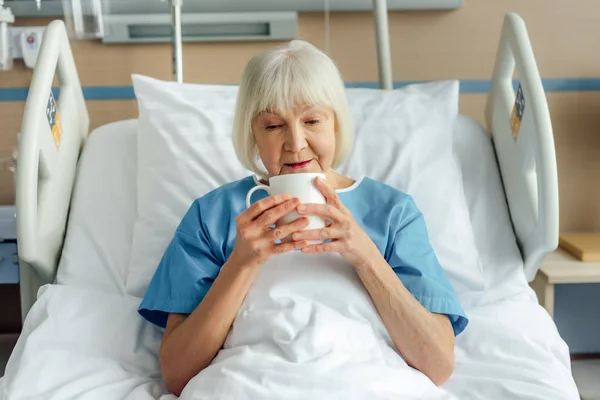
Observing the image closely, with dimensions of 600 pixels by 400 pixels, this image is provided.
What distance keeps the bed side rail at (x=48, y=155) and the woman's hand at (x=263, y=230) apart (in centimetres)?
53

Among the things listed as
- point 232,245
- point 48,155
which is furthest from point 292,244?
point 48,155

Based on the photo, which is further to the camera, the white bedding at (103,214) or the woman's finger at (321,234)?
the white bedding at (103,214)

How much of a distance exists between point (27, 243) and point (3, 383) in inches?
12.2

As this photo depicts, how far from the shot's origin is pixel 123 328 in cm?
159

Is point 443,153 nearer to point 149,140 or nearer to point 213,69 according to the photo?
point 149,140

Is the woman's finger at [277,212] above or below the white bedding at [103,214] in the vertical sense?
above

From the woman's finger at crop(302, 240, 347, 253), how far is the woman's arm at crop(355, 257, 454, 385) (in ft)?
0.30

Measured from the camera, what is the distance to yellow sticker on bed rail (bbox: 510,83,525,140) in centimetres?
186

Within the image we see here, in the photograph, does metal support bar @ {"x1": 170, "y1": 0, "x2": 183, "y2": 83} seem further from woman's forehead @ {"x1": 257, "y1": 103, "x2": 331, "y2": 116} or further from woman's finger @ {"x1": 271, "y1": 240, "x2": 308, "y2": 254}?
woman's finger @ {"x1": 271, "y1": 240, "x2": 308, "y2": 254}

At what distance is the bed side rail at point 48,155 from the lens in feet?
5.12

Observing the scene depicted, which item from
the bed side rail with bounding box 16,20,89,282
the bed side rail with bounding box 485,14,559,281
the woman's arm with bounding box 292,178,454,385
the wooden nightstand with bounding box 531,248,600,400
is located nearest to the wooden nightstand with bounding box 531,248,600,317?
the wooden nightstand with bounding box 531,248,600,400

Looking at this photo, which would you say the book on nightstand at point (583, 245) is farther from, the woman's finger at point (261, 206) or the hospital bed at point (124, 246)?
the woman's finger at point (261, 206)

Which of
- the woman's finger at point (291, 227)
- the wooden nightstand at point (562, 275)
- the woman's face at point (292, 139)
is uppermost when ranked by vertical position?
the woman's face at point (292, 139)

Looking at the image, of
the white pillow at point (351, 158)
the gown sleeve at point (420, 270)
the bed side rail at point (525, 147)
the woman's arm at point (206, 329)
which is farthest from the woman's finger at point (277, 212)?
the bed side rail at point (525, 147)
